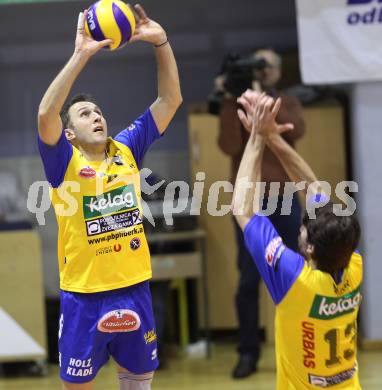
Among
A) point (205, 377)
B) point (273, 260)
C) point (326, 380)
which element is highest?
point (273, 260)

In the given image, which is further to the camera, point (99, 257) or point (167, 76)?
point (167, 76)

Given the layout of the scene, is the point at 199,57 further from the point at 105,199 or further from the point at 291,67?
the point at 105,199

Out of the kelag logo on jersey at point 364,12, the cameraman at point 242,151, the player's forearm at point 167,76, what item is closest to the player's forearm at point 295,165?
the player's forearm at point 167,76

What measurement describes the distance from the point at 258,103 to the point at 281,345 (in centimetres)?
87

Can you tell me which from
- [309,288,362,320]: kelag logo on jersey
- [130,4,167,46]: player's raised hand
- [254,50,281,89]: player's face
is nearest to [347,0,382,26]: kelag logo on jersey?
[254,50,281,89]: player's face

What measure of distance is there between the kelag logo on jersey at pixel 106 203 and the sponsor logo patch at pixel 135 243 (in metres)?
0.13

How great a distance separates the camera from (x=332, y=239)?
3.01m

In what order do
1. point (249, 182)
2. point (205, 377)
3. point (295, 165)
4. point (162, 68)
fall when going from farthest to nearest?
point (205, 377)
point (162, 68)
point (295, 165)
point (249, 182)

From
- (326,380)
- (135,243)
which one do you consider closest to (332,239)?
(326,380)

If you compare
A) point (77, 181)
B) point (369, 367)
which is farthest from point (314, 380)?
point (369, 367)

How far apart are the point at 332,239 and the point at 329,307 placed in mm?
239

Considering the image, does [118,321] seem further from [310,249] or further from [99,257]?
[310,249]

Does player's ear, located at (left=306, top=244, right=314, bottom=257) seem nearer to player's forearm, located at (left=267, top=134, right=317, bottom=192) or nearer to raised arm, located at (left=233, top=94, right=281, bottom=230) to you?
raised arm, located at (left=233, top=94, right=281, bottom=230)

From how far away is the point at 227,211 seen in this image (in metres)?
6.68
